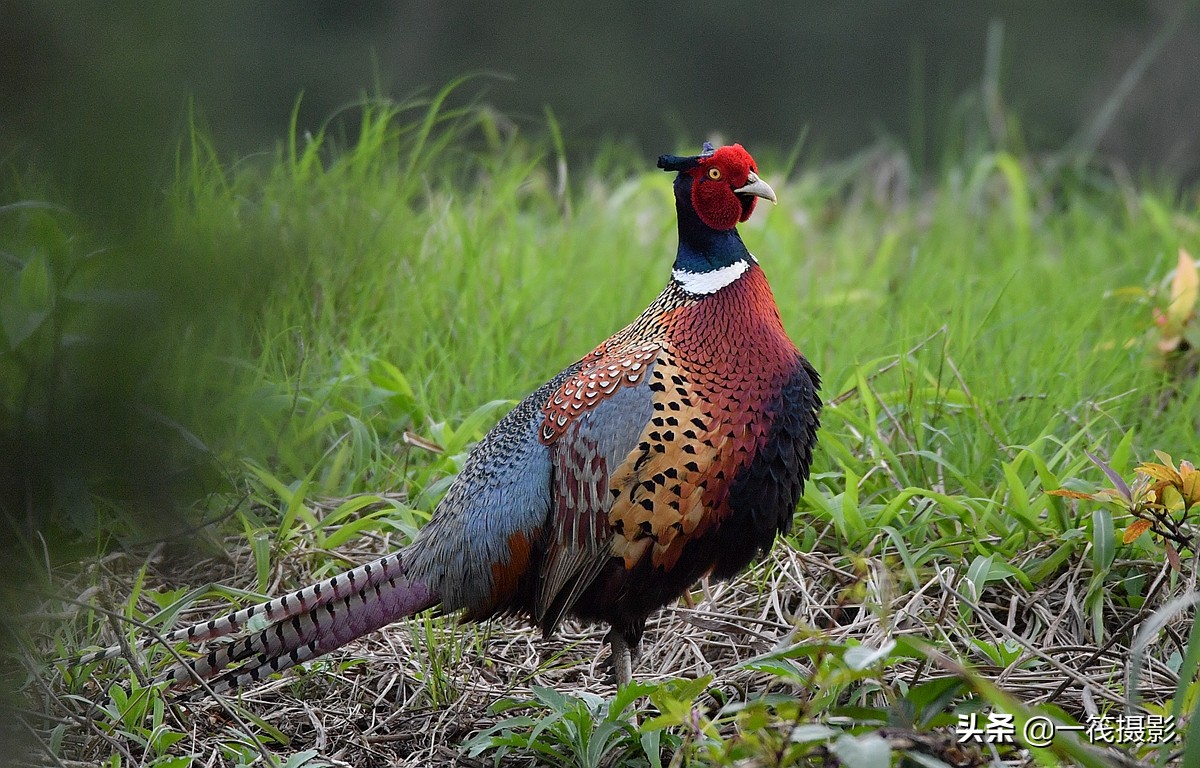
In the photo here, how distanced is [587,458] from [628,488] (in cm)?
12

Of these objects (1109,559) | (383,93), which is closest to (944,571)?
(1109,559)

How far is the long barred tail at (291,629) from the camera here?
2.54 meters

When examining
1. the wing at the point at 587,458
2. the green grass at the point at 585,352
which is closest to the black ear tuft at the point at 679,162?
the wing at the point at 587,458

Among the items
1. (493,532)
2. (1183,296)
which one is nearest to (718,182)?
(493,532)

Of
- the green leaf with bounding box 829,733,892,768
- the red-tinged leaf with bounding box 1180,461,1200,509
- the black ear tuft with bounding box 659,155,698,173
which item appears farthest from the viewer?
the black ear tuft with bounding box 659,155,698,173

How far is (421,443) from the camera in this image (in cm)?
336

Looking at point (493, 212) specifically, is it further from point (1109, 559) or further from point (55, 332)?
point (55, 332)

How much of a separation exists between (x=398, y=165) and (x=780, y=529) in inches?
90.3

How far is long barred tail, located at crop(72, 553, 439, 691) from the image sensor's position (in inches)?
100

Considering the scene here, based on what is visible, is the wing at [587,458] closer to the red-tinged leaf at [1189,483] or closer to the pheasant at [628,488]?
the pheasant at [628,488]

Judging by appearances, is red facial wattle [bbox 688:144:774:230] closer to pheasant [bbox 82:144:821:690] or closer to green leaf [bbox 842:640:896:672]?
pheasant [bbox 82:144:821:690]

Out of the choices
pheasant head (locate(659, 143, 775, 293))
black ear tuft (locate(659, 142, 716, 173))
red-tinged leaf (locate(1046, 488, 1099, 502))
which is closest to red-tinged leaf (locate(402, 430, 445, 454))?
pheasant head (locate(659, 143, 775, 293))

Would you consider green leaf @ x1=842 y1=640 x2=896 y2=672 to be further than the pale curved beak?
No

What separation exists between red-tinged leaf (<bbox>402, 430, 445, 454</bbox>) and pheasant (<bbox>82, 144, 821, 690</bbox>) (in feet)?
2.09
